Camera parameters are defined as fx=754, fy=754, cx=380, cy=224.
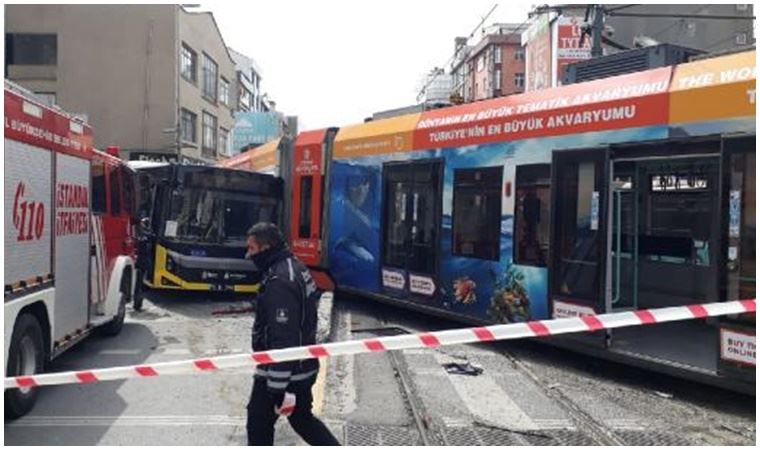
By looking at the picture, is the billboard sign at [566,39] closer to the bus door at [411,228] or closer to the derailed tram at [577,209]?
A: the derailed tram at [577,209]

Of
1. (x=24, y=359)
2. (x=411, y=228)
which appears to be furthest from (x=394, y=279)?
(x=24, y=359)

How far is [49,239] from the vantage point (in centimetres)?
666

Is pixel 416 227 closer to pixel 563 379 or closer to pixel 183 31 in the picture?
pixel 563 379

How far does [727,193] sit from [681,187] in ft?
9.70

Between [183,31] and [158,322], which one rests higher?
[183,31]

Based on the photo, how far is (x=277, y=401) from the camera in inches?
178

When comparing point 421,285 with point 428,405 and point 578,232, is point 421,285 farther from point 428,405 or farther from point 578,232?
point 428,405

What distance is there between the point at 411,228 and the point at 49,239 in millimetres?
4885

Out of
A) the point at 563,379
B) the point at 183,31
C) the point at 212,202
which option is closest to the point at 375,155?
the point at 212,202

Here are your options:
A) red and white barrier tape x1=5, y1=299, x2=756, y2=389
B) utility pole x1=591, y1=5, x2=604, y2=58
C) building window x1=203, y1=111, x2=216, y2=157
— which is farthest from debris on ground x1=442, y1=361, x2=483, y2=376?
building window x1=203, y1=111, x2=216, y2=157

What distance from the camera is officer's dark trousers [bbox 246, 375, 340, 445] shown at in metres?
4.52

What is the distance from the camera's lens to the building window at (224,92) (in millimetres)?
53688

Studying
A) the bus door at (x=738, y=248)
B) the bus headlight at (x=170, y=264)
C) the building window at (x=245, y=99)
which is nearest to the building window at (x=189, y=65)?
the building window at (x=245, y=99)

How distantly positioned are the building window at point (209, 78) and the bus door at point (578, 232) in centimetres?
4207
